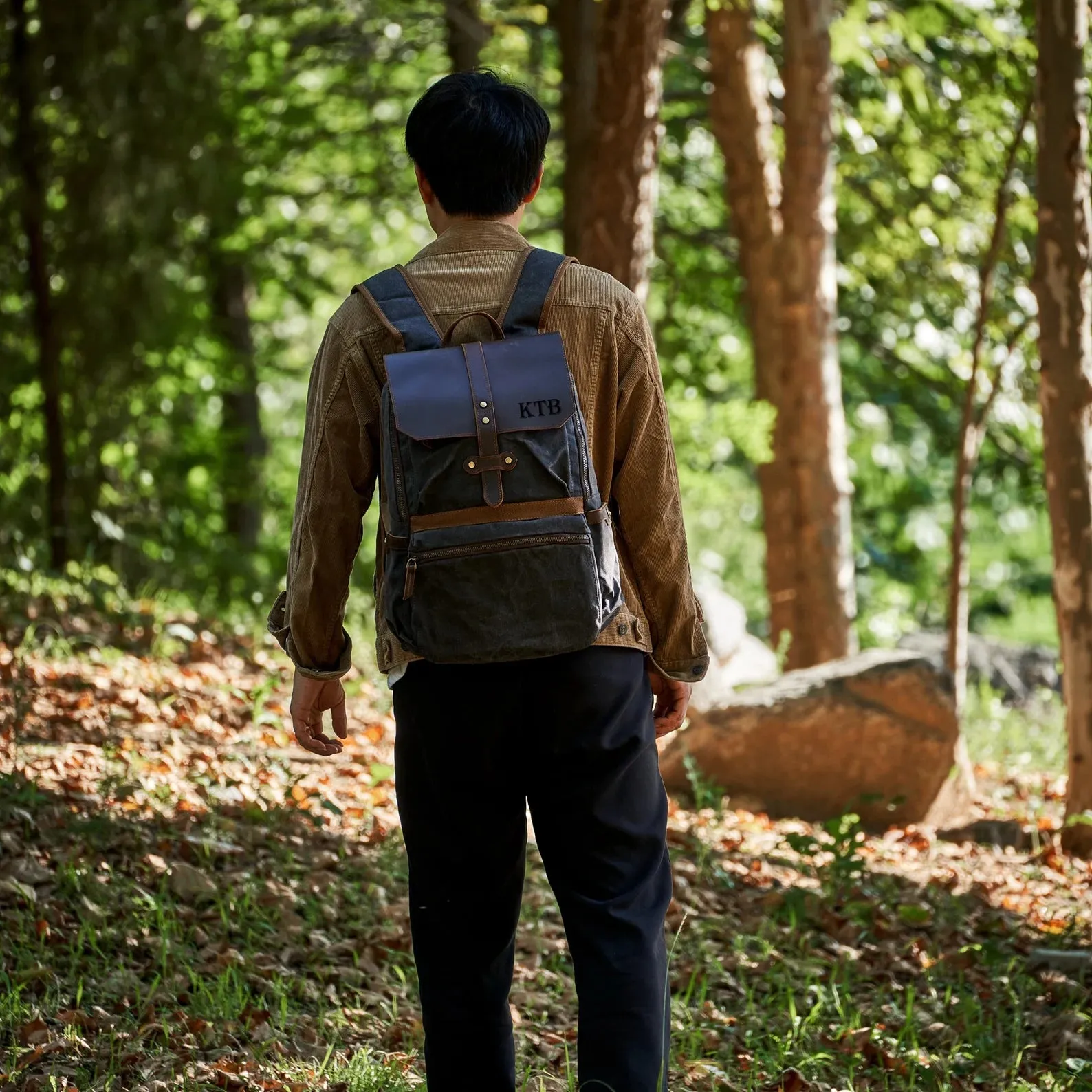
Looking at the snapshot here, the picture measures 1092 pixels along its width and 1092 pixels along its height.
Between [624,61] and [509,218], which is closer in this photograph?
[509,218]

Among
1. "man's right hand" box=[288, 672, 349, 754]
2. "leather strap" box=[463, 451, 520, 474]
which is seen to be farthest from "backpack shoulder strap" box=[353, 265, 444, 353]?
"man's right hand" box=[288, 672, 349, 754]

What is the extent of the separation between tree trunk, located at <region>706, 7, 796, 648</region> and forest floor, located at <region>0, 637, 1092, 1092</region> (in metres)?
3.99

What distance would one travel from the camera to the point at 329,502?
2.43 m

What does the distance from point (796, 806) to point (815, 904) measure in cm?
151

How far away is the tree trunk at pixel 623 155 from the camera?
6309 mm

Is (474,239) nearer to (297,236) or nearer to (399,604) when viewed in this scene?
(399,604)

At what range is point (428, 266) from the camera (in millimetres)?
2400

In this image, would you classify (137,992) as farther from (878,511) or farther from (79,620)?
(878,511)

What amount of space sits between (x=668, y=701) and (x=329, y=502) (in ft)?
2.66

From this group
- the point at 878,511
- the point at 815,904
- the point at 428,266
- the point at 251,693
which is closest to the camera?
the point at 428,266

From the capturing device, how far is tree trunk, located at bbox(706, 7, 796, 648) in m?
9.27

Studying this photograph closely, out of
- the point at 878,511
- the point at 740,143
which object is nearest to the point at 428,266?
the point at 740,143

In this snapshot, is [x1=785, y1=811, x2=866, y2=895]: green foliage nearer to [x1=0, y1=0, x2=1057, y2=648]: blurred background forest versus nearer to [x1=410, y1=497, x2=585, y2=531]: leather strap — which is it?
[x1=410, y1=497, x2=585, y2=531]: leather strap

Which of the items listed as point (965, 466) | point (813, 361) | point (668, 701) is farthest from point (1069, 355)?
point (668, 701)
